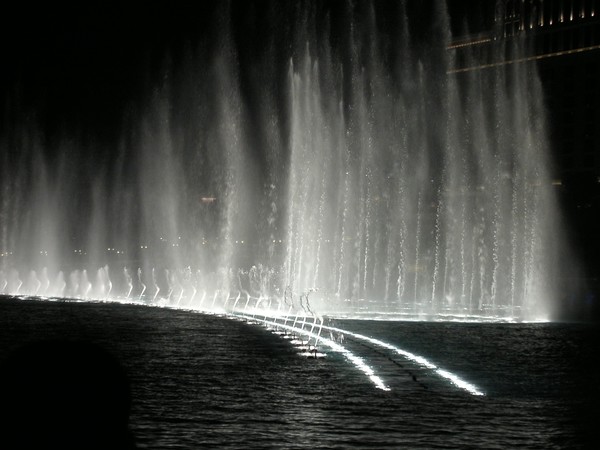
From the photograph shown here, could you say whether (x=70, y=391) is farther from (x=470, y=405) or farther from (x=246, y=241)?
(x=246, y=241)

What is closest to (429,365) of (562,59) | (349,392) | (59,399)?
(349,392)

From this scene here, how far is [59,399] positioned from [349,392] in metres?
9.78

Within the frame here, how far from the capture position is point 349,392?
11.5 metres

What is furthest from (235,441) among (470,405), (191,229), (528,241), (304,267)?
(191,229)

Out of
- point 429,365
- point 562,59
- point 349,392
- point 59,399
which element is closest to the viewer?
point 59,399

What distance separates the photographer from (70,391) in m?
1.87

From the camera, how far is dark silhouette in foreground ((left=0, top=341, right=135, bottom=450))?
1.87 metres

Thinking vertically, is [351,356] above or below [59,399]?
above

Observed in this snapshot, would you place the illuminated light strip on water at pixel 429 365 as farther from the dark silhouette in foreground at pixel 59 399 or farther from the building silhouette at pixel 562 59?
the building silhouette at pixel 562 59

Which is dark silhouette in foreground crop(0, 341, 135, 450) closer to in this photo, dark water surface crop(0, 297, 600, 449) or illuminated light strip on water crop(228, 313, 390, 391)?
dark water surface crop(0, 297, 600, 449)

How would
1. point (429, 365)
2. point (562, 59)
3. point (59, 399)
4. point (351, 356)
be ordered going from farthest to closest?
point (562, 59) < point (351, 356) < point (429, 365) < point (59, 399)

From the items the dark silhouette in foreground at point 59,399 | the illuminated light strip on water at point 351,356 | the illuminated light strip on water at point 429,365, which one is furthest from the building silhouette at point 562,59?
the dark silhouette in foreground at point 59,399

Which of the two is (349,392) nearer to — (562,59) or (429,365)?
(429,365)

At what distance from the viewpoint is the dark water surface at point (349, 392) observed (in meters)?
8.52
